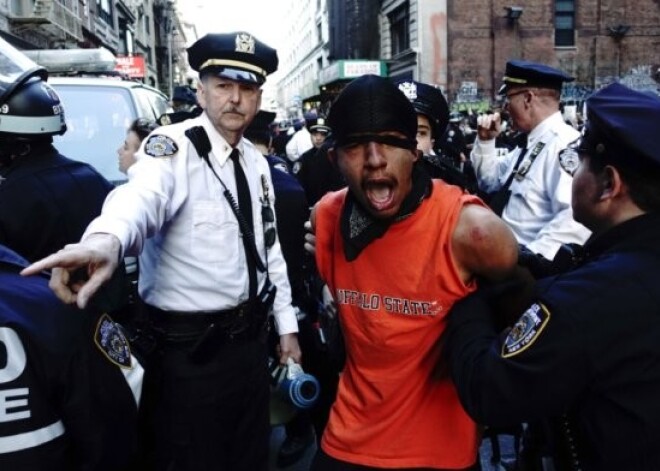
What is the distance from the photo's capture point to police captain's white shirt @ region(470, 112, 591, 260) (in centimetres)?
366

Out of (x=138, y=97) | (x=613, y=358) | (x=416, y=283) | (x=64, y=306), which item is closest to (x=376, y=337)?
(x=416, y=283)

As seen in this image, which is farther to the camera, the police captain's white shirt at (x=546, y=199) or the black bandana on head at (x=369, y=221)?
the police captain's white shirt at (x=546, y=199)

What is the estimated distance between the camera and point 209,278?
8.73ft

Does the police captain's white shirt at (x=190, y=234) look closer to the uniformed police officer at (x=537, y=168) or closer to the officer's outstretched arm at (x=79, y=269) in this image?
the officer's outstretched arm at (x=79, y=269)

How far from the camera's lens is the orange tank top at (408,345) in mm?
2029

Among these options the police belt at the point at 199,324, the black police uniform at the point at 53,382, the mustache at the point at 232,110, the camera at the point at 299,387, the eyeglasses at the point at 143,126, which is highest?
the eyeglasses at the point at 143,126

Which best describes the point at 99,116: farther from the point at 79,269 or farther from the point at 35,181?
the point at 79,269

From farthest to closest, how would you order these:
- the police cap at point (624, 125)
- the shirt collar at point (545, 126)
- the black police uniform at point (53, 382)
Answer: the shirt collar at point (545, 126) < the police cap at point (624, 125) < the black police uniform at point (53, 382)

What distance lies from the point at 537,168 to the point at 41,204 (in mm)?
2823

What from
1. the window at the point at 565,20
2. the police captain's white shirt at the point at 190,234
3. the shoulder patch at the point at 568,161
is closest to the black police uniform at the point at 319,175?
the shoulder patch at the point at 568,161

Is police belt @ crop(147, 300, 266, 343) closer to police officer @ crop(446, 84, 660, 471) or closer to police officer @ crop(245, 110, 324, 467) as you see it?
police officer @ crop(446, 84, 660, 471)

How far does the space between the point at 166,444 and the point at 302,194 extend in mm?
2000

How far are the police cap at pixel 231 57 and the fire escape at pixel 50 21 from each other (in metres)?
17.0

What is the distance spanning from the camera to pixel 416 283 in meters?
2.03
